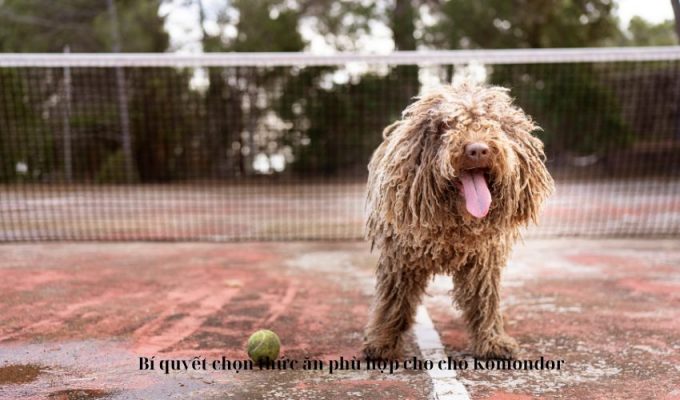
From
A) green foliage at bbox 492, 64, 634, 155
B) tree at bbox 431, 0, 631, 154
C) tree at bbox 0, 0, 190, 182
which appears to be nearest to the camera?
tree at bbox 0, 0, 190, 182

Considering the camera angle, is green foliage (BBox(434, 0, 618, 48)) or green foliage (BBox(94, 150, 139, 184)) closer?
green foliage (BBox(94, 150, 139, 184))

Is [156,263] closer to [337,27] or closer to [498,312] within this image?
[498,312]

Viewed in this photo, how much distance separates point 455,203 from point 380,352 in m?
1.03

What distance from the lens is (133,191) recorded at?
1669cm

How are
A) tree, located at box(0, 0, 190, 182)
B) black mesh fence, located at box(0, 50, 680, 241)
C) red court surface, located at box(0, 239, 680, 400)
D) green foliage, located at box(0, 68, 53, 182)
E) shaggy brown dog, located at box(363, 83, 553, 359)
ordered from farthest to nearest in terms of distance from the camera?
1. tree, located at box(0, 0, 190, 182)
2. green foliage, located at box(0, 68, 53, 182)
3. black mesh fence, located at box(0, 50, 680, 241)
4. red court surface, located at box(0, 239, 680, 400)
5. shaggy brown dog, located at box(363, 83, 553, 359)

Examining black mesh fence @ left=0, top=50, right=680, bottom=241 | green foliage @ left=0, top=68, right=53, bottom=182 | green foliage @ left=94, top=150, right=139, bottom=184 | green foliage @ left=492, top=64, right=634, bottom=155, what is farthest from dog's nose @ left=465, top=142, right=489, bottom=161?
green foliage @ left=492, top=64, right=634, bottom=155

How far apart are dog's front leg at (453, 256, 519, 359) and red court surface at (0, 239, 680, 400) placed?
0.15 m

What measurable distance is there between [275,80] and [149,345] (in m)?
13.0

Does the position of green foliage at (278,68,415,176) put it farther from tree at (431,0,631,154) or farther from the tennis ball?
the tennis ball

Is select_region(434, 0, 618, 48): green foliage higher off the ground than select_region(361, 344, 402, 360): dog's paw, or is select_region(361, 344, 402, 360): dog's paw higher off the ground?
select_region(434, 0, 618, 48): green foliage

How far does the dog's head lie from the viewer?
337 cm

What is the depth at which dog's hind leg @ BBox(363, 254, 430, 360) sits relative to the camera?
3.95 metres

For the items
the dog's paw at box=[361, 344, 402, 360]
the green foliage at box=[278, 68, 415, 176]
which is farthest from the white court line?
the green foliage at box=[278, 68, 415, 176]

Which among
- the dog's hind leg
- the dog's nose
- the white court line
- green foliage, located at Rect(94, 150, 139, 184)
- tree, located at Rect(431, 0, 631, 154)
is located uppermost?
tree, located at Rect(431, 0, 631, 154)
